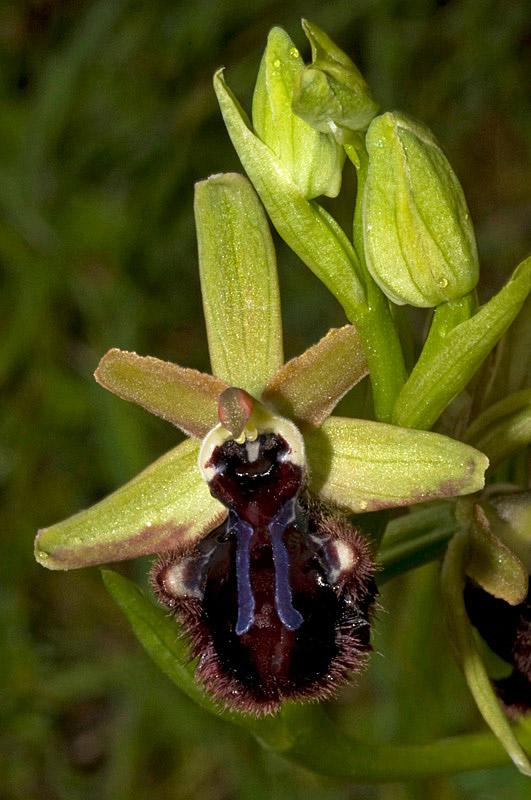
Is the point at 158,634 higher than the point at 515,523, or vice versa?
the point at 158,634

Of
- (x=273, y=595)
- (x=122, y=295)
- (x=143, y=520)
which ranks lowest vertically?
(x=122, y=295)

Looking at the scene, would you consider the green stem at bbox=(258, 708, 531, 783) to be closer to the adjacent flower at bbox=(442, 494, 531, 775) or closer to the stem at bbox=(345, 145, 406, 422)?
the adjacent flower at bbox=(442, 494, 531, 775)

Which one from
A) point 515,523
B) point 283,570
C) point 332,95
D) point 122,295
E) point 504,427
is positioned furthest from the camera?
point 122,295

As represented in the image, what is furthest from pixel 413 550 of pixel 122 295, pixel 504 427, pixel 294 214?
pixel 122 295

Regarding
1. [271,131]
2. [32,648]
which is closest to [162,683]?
[32,648]

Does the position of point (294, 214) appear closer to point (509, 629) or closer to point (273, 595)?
point (273, 595)

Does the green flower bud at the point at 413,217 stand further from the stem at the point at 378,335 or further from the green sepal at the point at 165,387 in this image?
the green sepal at the point at 165,387
